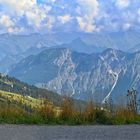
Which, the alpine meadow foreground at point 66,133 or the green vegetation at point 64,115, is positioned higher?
the green vegetation at point 64,115

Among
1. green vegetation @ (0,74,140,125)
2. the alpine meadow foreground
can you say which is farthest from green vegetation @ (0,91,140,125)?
the alpine meadow foreground

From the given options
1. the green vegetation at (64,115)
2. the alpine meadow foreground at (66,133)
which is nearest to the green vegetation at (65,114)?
the green vegetation at (64,115)

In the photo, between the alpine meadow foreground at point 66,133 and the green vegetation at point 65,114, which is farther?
the green vegetation at point 65,114

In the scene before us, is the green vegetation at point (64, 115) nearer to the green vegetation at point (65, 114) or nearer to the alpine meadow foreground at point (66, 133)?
the green vegetation at point (65, 114)

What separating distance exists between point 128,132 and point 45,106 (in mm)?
3879

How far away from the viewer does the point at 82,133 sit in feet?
38.4

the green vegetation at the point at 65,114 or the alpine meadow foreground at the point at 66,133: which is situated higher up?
the green vegetation at the point at 65,114

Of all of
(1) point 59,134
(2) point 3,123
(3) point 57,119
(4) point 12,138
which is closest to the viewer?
(4) point 12,138

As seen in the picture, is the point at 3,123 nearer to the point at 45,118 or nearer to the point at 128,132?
the point at 45,118

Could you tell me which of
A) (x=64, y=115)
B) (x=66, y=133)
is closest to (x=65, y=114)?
(x=64, y=115)

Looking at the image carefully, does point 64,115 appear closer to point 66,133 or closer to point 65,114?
point 65,114

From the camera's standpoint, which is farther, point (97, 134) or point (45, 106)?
point (45, 106)

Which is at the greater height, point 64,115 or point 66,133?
point 64,115

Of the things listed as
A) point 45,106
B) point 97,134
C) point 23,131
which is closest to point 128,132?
point 97,134
